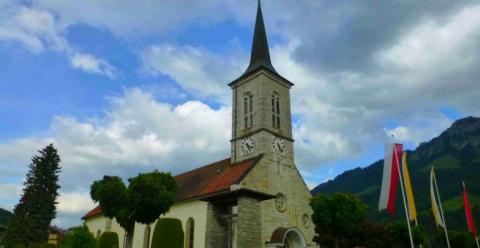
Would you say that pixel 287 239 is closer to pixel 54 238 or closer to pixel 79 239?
pixel 79 239

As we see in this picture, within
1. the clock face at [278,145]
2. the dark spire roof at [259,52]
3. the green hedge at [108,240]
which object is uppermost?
the dark spire roof at [259,52]

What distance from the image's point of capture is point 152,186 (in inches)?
929

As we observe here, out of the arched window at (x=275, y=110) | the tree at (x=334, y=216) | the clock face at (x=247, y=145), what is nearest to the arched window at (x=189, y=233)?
the clock face at (x=247, y=145)

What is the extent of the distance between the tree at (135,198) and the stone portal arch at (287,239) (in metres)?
9.53

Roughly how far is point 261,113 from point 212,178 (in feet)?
25.2

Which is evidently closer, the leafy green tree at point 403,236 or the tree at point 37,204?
the leafy green tree at point 403,236

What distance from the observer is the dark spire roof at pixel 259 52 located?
3884 centimetres

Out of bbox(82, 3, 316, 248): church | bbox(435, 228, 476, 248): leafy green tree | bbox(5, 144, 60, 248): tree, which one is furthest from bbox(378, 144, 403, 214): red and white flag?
bbox(5, 144, 60, 248): tree

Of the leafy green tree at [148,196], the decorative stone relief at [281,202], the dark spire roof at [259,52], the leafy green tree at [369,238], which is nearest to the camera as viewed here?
the leafy green tree at [148,196]

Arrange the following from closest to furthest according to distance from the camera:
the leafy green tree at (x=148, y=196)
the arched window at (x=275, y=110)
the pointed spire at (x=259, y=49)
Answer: the leafy green tree at (x=148, y=196) → the arched window at (x=275, y=110) → the pointed spire at (x=259, y=49)

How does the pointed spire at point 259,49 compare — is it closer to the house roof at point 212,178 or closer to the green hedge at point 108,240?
the house roof at point 212,178

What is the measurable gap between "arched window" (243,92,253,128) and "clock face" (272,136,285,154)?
2.86 meters

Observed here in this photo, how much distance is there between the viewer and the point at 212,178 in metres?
35.7

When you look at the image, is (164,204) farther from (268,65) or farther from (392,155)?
(268,65)
